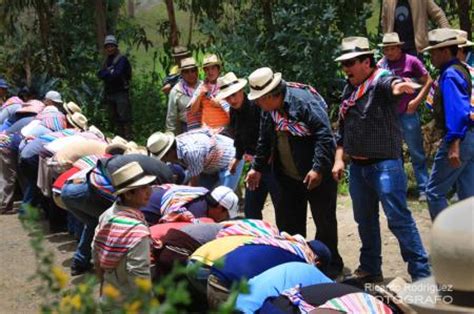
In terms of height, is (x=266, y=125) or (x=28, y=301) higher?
(x=266, y=125)

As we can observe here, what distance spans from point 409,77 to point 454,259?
17.1ft

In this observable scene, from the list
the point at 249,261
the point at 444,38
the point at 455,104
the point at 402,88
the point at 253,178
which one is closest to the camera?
the point at 249,261

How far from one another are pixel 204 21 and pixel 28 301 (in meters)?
6.56

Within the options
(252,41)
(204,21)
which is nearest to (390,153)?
(252,41)

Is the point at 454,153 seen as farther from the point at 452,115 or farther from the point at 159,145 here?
the point at 159,145

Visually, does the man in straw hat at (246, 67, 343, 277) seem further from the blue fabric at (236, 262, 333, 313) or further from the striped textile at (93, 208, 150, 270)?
the blue fabric at (236, 262, 333, 313)

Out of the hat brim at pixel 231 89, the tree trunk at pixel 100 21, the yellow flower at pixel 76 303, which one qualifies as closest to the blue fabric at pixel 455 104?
the hat brim at pixel 231 89

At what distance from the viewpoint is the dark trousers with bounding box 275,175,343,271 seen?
20.4 ft

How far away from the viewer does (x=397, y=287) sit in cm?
410

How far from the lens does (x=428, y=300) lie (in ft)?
8.83

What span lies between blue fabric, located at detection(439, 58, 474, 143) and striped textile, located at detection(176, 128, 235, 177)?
2.20m

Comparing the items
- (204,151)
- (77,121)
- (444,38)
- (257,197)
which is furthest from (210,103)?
(444,38)

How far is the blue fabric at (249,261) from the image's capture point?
14.3 feet

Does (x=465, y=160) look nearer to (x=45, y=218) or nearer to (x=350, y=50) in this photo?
(x=350, y=50)
